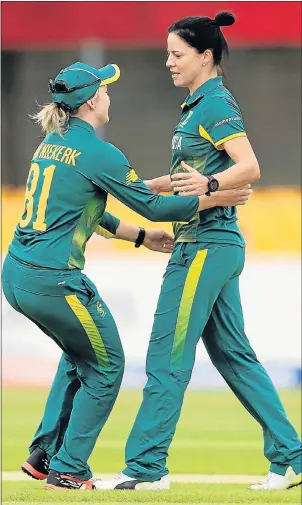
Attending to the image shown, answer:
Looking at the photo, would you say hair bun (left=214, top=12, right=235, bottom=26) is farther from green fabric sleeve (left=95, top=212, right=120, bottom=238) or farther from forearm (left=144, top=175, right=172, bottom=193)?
green fabric sleeve (left=95, top=212, right=120, bottom=238)

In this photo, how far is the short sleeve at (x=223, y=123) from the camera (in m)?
4.94

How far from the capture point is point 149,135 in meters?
19.4

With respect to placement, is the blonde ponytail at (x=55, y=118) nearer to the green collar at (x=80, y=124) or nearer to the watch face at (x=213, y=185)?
the green collar at (x=80, y=124)

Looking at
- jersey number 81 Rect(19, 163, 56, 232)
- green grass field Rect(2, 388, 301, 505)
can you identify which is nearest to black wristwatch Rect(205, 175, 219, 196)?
jersey number 81 Rect(19, 163, 56, 232)

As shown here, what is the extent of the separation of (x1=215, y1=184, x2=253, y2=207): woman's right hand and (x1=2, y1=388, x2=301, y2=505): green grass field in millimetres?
1281

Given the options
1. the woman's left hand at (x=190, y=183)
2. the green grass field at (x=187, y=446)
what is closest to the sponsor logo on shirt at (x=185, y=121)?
the woman's left hand at (x=190, y=183)

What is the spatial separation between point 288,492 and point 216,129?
1638 mm

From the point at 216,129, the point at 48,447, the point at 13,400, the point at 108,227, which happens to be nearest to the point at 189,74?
the point at 216,129

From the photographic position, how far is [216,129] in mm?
4961

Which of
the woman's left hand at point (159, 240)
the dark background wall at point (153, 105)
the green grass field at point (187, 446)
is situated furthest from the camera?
the dark background wall at point (153, 105)

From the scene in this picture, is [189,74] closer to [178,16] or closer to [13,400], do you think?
[13,400]

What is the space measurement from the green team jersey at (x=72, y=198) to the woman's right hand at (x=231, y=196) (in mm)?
118

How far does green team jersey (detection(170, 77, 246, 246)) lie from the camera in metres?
4.98

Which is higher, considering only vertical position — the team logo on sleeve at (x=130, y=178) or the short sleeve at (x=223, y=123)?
the short sleeve at (x=223, y=123)
